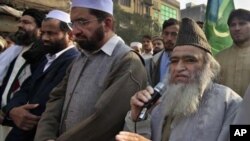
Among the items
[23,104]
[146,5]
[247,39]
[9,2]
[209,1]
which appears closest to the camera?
[23,104]

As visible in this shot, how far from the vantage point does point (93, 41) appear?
3023 mm

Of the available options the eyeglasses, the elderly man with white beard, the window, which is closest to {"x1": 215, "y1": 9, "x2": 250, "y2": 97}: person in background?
the elderly man with white beard

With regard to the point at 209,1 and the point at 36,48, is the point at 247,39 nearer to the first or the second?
the point at 209,1

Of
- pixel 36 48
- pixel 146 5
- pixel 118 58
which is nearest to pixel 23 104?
pixel 36 48

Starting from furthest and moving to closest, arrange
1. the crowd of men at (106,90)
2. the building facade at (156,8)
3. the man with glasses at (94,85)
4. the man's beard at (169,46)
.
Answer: the building facade at (156,8)
the man's beard at (169,46)
the man with glasses at (94,85)
the crowd of men at (106,90)

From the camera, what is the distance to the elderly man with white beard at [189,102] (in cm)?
237

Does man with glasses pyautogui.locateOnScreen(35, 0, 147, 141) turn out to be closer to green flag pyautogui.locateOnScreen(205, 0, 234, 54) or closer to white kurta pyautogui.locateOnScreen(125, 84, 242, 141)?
white kurta pyautogui.locateOnScreen(125, 84, 242, 141)

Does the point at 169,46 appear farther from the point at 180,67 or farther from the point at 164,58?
the point at 180,67

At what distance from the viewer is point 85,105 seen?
9.57 ft

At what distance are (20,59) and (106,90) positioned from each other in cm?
187

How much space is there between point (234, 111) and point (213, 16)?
10.2 ft

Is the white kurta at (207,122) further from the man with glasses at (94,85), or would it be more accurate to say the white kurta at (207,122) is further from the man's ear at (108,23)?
the man's ear at (108,23)

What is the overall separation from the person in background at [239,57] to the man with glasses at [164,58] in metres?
0.82

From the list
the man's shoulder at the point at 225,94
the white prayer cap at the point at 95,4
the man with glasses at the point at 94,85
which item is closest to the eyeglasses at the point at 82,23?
the man with glasses at the point at 94,85
